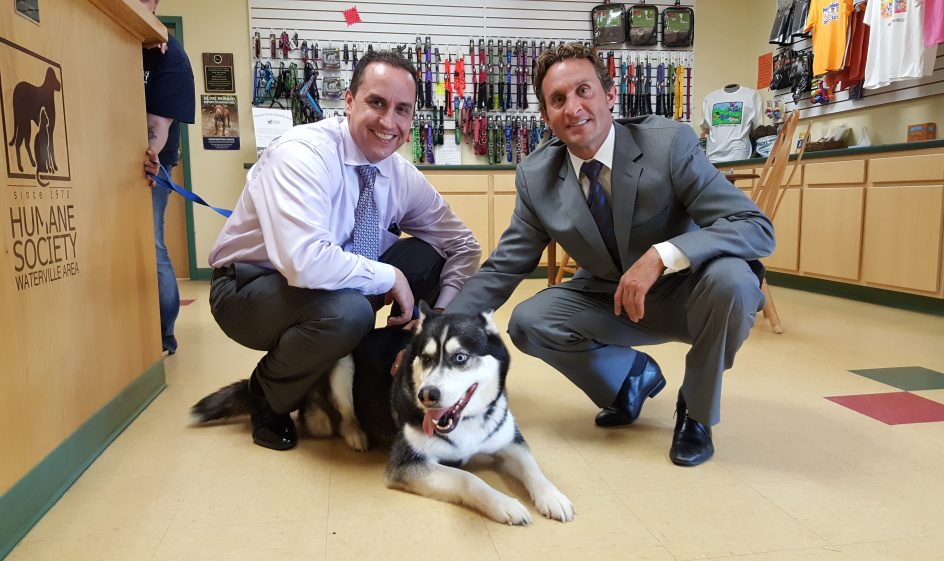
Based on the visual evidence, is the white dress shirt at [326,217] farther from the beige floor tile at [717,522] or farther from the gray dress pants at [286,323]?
the beige floor tile at [717,522]

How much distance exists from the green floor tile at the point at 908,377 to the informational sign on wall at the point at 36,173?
3.14 m

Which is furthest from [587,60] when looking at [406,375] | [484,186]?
[484,186]

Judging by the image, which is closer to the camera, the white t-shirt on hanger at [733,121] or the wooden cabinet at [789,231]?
the wooden cabinet at [789,231]

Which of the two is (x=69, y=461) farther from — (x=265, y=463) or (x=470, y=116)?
(x=470, y=116)

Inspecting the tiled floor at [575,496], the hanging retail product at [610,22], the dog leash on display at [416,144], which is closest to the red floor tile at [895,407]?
the tiled floor at [575,496]

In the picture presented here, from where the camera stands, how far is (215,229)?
6578 mm

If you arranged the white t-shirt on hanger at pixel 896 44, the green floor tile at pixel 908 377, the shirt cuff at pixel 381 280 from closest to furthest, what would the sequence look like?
the shirt cuff at pixel 381 280 < the green floor tile at pixel 908 377 < the white t-shirt on hanger at pixel 896 44

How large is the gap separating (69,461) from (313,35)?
224 inches

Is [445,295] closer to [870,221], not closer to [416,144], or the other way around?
[870,221]

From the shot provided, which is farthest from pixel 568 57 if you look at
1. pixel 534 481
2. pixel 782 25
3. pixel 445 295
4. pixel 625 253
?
pixel 782 25

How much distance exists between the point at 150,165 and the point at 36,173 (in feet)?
3.24

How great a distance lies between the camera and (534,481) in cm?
166

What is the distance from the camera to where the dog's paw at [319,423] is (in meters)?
2.16

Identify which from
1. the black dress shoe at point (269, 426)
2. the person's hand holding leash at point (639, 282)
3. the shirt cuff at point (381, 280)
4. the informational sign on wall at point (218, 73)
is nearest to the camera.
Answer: the person's hand holding leash at point (639, 282)
